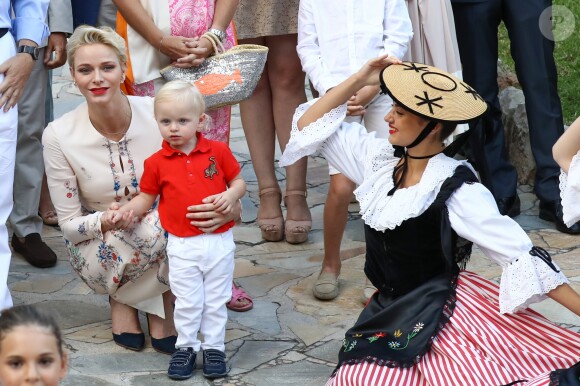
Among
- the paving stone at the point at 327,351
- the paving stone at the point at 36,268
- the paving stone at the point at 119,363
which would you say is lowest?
the paving stone at the point at 36,268

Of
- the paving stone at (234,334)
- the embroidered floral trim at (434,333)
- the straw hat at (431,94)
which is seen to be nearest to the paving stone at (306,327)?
the paving stone at (234,334)

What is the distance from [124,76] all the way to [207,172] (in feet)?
1.81

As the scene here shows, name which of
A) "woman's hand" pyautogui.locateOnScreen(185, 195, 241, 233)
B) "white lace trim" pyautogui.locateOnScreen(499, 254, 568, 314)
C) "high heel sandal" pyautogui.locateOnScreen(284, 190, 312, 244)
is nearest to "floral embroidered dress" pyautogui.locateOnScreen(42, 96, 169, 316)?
"woman's hand" pyautogui.locateOnScreen(185, 195, 241, 233)

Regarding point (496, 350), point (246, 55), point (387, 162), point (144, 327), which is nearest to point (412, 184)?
point (387, 162)

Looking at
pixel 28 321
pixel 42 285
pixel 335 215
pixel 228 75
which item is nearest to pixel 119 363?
pixel 42 285

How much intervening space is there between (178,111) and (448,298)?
122 centimetres

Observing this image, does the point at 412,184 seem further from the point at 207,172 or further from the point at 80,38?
the point at 80,38

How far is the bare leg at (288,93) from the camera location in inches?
232

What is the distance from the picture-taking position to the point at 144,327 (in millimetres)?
5090

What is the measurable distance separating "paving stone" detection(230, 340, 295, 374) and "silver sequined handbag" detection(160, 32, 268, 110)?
1.00 meters

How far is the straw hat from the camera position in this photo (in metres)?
4.04

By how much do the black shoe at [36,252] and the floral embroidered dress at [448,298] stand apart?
2.06m

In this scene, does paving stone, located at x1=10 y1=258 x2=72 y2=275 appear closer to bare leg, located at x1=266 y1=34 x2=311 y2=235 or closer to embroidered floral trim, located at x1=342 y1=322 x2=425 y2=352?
bare leg, located at x1=266 y1=34 x2=311 y2=235

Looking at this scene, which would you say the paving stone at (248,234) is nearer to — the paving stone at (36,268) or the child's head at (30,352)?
the paving stone at (36,268)
